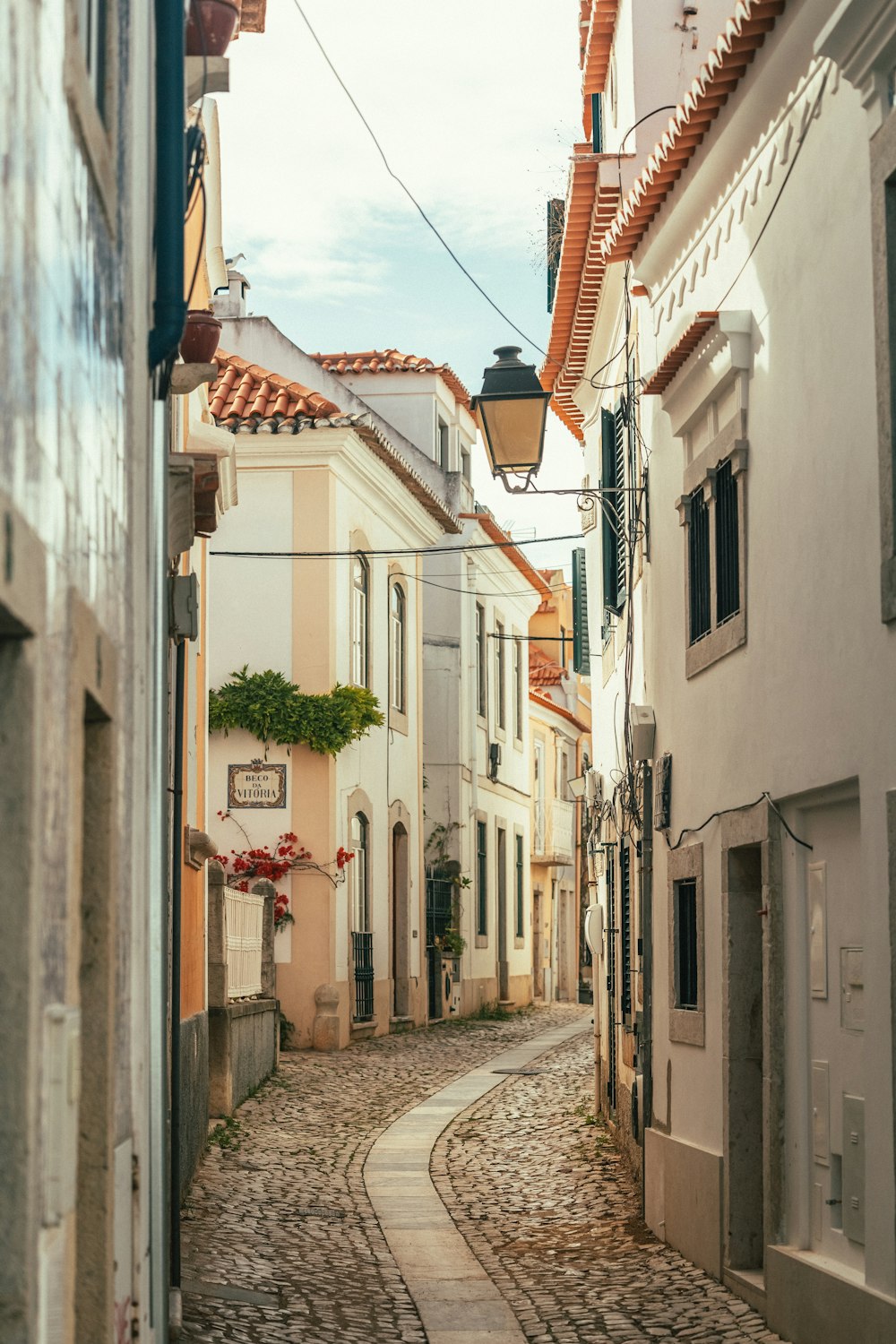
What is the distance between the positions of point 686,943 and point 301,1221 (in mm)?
2885

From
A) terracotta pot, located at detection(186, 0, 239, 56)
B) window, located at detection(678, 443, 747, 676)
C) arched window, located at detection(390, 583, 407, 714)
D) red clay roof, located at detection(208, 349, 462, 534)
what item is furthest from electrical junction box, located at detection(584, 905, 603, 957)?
arched window, located at detection(390, 583, 407, 714)

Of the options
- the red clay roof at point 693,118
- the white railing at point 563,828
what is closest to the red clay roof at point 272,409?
the red clay roof at point 693,118

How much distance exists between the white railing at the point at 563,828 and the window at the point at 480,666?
9.62 m

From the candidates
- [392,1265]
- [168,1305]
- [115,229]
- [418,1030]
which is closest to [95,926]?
[115,229]

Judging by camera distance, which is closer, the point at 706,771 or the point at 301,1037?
the point at 706,771

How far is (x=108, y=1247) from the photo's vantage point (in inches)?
188

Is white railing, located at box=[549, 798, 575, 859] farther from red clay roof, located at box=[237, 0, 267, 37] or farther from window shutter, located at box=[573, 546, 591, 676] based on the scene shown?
red clay roof, located at box=[237, 0, 267, 37]

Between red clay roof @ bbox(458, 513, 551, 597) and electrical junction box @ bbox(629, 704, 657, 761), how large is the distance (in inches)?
629

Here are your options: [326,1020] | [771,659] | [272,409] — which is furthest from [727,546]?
[272,409]

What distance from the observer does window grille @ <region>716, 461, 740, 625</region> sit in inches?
379

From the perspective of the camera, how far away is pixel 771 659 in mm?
8641

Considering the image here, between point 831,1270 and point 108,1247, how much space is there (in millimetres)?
3773

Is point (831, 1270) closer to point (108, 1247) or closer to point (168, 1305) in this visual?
point (168, 1305)

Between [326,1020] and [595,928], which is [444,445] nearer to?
[326,1020]
